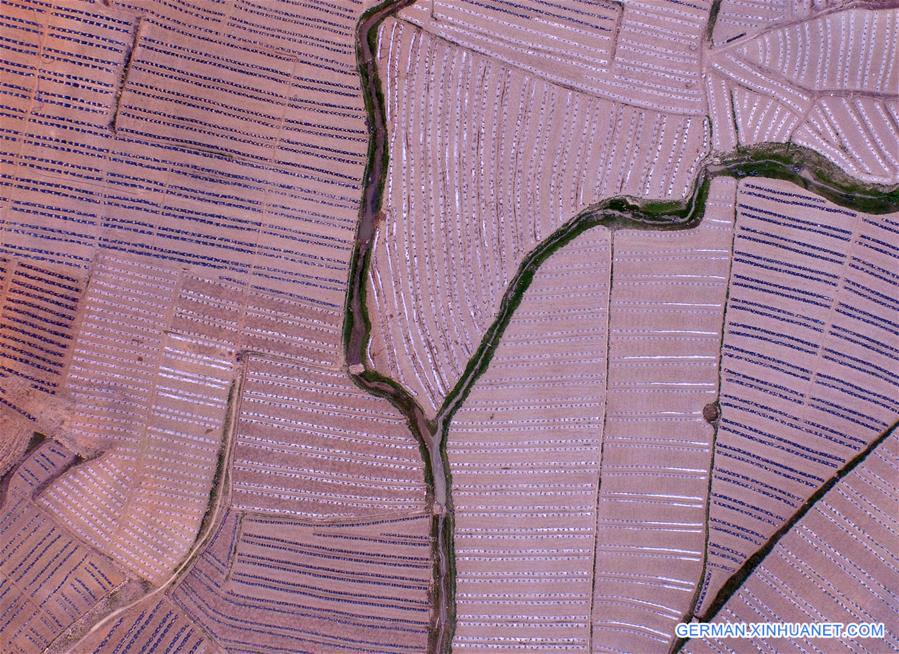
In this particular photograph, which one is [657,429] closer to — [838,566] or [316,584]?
[838,566]

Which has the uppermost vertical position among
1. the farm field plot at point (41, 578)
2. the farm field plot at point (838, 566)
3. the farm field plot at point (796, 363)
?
the farm field plot at point (796, 363)

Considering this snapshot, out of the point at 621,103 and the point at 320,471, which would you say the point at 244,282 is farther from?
the point at 621,103

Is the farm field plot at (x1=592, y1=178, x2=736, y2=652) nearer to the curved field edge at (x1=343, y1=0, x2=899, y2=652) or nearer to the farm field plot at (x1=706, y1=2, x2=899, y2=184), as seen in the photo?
the curved field edge at (x1=343, y1=0, x2=899, y2=652)

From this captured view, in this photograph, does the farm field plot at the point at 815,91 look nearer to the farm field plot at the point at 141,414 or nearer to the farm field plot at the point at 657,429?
the farm field plot at the point at 657,429

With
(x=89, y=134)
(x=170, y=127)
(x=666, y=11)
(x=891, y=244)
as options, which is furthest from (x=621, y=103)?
(x=89, y=134)

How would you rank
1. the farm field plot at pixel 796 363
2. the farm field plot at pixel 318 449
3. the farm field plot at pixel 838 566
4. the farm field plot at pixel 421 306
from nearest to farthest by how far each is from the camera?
1. the farm field plot at pixel 838 566
2. the farm field plot at pixel 796 363
3. the farm field plot at pixel 421 306
4. the farm field plot at pixel 318 449

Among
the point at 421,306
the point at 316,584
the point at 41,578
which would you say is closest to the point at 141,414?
the point at 41,578

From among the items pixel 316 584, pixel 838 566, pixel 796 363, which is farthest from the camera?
pixel 316 584

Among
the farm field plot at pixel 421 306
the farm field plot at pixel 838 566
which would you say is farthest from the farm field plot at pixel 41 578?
the farm field plot at pixel 838 566
